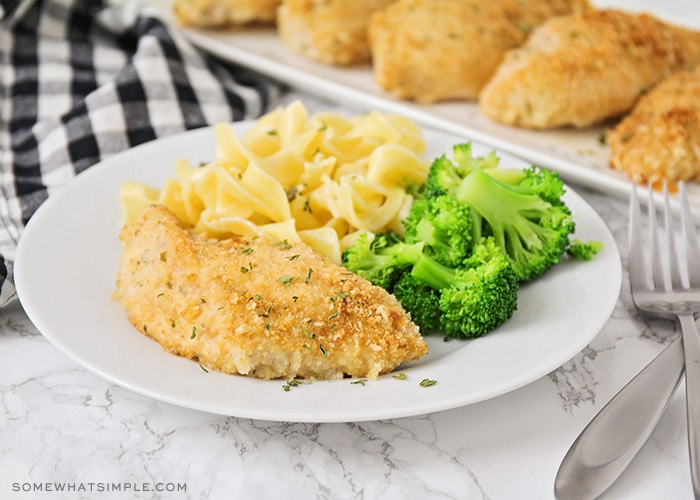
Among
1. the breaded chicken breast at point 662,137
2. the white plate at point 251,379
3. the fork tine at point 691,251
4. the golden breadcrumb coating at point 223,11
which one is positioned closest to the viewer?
the white plate at point 251,379

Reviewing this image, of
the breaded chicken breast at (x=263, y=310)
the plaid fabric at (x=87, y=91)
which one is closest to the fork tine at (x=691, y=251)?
the breaded chicken breast at (x=263, y=310)

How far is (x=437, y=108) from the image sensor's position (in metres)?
4.88

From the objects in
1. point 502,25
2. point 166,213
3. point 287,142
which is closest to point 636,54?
point 502,25

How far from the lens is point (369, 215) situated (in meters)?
3.53

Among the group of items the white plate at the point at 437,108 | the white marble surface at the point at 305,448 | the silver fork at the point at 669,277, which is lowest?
the white marble surface at the point at 305,448

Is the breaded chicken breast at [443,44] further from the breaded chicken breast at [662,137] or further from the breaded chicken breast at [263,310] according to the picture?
the breaded chicken breast at [263,310]

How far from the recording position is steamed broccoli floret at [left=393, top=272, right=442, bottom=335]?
3.02 meters

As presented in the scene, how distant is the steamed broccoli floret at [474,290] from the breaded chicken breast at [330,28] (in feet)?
8.14

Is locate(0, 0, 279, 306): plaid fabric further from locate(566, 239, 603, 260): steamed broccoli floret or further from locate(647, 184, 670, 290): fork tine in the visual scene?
locate(647, 184, 670, 290): fork tine

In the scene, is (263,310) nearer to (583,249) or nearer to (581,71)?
(583,249)

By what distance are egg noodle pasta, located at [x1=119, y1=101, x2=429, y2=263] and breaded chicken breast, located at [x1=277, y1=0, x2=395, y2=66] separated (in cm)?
142

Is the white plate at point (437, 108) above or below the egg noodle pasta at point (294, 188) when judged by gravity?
below

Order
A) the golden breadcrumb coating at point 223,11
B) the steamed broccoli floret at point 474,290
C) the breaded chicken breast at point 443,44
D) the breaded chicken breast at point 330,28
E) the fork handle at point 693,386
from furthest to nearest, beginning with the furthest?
the golden breadcrumb coating at point 223,11, the breaded chicken breast at point 330,28, the breaded chicken breast at point 443,44, the steamed broccoli floret at point 474,290, the fork handle at point 693,386

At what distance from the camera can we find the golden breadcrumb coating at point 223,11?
557cm
